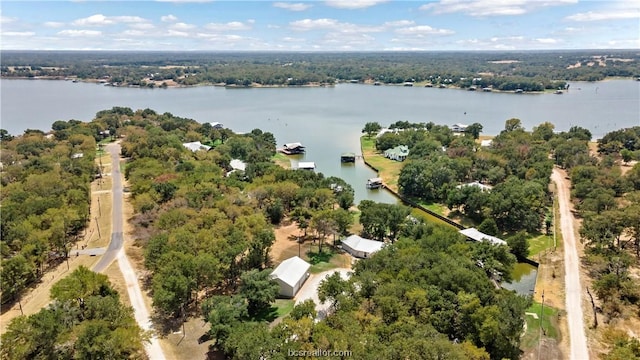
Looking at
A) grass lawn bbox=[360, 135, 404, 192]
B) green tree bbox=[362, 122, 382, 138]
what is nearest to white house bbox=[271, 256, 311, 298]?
grass lawn bbox=[360, 135, 404, 192]

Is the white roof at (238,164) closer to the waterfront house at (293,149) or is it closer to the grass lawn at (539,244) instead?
the waterfront house at (293,149)

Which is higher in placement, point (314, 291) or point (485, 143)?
point (485, 143)

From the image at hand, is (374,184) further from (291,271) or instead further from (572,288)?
(572,288)

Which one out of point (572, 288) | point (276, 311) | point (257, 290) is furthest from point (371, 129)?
point (257, 290)

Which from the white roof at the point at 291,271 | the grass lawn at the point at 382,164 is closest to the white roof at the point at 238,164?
the grass lawn at the point at 382,164

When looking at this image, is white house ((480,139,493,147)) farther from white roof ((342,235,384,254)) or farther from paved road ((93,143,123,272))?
paved road ((93,143,123,272))
